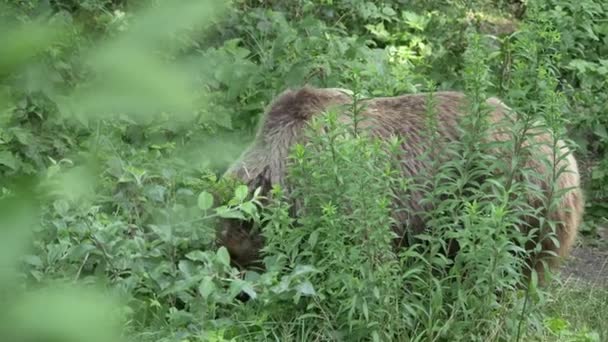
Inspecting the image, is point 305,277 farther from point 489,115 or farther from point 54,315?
point 54,315

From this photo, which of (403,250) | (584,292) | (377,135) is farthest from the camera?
(584,292)

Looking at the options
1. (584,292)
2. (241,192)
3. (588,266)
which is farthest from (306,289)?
(588,266)

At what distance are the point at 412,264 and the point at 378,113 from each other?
35.4 inches

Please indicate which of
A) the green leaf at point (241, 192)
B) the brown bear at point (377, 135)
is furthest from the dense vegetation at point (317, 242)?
the brown bear at point (377, 135)

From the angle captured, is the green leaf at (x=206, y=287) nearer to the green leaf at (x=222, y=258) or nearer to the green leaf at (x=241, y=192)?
the green leaf at (x=222, y=258)

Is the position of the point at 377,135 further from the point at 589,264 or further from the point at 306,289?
the point at 589,264

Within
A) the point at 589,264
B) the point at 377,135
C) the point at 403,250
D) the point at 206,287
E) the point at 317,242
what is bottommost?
the point at 589,264

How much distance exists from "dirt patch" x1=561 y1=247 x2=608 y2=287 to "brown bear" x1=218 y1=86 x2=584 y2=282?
41.1 inches

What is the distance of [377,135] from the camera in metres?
5.89

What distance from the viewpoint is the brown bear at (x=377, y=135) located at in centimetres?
581

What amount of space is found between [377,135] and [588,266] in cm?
226

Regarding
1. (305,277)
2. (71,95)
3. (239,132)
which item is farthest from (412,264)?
(71,95)

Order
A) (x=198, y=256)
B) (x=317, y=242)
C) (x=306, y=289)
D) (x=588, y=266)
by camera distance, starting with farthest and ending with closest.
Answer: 1. (x=588, y=266)
2. (x=198, y=256)
3. (x=317, y=242)
4. (x=306, y=289)

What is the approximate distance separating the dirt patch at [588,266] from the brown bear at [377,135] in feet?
3.42
